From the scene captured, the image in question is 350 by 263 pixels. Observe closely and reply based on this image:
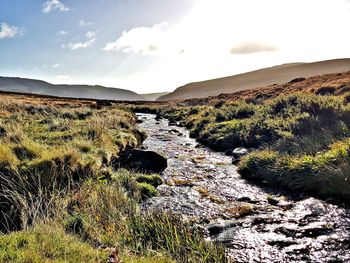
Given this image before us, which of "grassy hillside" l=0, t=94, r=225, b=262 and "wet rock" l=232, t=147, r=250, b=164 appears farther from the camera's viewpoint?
"wet rock" l=232, t=147, r=250, b=164

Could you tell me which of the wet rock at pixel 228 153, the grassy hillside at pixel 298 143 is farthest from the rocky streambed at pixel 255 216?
the wet rock at pixel 228 153

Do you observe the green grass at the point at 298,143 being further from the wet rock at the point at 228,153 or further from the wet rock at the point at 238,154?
the wet rock at the point at 228,153

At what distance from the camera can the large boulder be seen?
1722 centimetres

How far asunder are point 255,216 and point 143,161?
7.79 meters

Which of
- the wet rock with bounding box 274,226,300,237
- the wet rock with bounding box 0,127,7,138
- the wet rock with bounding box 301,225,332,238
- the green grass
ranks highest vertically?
the wet rock with bounding box 0,127,7,138

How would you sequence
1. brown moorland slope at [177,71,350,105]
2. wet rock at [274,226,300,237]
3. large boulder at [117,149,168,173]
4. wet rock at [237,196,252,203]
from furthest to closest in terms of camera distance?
brown moorland slope at [177,71,350,105], large boulder at [117,149,168,173], wet rock at [237,196,252,203], wet rock at [274,226,300,237]

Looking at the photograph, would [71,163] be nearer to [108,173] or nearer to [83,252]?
[108,173]

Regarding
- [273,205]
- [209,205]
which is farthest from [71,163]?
[273,205]

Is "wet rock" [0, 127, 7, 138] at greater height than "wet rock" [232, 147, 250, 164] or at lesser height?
greater

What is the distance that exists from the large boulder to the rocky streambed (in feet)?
1.95

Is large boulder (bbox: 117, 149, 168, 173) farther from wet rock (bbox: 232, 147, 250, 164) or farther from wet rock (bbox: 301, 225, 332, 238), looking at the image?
wet rock (bbox: 301, 225, 332, 238)

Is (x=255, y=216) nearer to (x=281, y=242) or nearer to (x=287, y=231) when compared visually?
(x=287, y=231)

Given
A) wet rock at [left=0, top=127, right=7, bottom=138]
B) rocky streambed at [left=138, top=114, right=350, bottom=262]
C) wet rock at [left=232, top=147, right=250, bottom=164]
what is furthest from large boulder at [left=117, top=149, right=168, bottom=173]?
wet rock at [left=0, top=127, right=7, bottom=138]

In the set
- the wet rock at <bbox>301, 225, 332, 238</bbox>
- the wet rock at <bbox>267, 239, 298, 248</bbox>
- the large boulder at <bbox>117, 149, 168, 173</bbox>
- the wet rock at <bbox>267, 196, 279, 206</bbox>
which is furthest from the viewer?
the large boulder at <bbox>117, 149, 168, 173</bbox>
